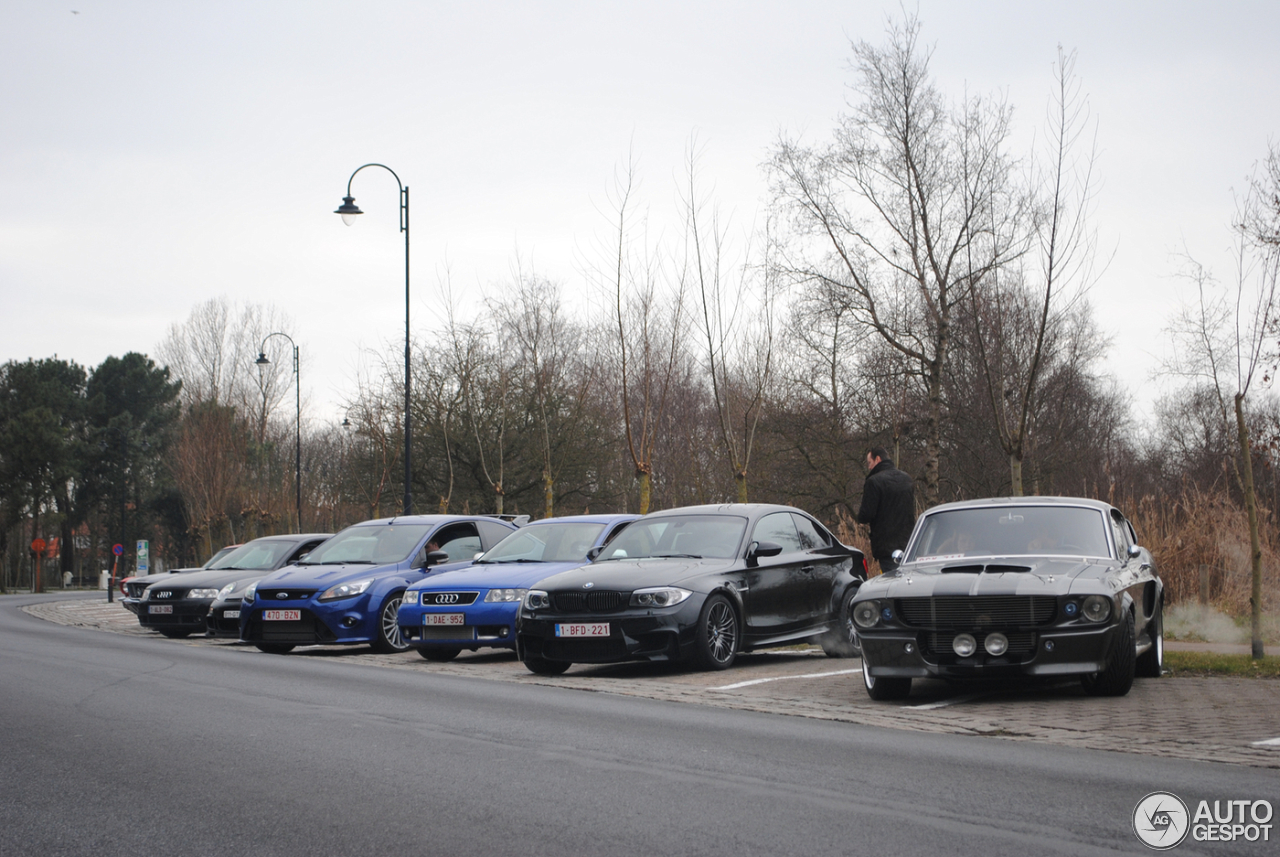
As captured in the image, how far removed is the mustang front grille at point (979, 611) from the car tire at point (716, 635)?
3014mm

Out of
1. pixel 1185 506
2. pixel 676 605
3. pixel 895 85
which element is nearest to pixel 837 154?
pixel 895 85

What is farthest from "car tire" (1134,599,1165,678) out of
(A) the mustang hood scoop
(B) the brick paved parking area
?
(A) the mustang hood scoop

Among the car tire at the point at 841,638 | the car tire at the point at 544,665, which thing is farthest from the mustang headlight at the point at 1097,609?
the car tire at the point at 544,665

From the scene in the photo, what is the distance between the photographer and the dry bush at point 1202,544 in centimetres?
1755

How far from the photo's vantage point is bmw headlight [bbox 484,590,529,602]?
14.1 m

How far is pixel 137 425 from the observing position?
87250 mm

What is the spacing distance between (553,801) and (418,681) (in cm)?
609

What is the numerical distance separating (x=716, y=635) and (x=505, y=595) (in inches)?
118

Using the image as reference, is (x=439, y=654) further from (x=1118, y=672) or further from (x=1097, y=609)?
(x=1097, y=609)

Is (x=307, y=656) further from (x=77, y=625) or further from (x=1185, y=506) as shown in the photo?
(x=1185, y=506)

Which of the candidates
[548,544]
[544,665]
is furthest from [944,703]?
[548,544]

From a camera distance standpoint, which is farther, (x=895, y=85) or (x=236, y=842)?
(x=895, y=85)

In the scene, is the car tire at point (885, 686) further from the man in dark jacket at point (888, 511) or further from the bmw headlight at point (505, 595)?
the bmw headlight at point (505, 595)

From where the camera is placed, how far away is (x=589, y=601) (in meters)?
12.0
